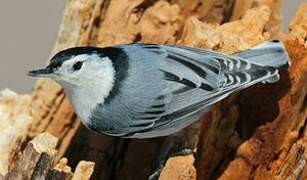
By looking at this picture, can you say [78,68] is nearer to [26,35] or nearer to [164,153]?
[164,153]

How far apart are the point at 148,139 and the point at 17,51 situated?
2552 mm

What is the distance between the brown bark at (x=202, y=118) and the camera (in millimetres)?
3115

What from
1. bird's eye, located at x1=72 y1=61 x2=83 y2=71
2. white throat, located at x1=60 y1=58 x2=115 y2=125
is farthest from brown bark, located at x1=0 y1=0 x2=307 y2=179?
bird's eye, located at x1=72 y1=61 x2=83 y2=71

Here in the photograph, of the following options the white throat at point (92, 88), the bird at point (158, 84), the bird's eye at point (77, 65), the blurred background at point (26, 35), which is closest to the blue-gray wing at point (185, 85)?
the bird at point (158, 84)

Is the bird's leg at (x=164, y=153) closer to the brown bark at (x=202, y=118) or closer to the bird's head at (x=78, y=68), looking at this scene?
the brown bark at (x=202, y=118)

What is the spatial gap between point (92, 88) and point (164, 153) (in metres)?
0.37

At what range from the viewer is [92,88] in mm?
3156

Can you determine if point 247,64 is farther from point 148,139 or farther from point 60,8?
point 60,8

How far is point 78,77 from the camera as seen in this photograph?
311 centimetres

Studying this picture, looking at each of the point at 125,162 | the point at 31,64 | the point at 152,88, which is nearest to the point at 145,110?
the point at 152,88

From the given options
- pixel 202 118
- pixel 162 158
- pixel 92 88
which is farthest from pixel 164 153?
pixel 92 88

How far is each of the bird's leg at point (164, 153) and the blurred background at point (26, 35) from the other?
7.87ft

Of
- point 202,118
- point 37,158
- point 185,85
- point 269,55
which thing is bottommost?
point 37,158

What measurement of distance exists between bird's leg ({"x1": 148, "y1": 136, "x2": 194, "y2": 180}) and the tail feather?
1.29 ft
